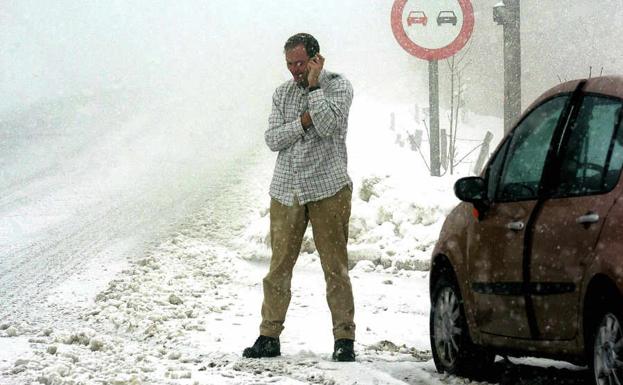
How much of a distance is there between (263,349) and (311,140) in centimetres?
128

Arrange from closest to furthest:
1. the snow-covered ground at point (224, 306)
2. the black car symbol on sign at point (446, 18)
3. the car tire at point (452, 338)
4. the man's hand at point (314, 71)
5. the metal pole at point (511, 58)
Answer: the car tire at point (452, 338)
the snow-covered ground at point (224, 306)
the man's hand at point (314, 71)
the metal pole at point (511, 58)
the black car symbol on sign at point (446, 18)

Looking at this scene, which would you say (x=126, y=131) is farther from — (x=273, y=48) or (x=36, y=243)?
(x=273, y=48)

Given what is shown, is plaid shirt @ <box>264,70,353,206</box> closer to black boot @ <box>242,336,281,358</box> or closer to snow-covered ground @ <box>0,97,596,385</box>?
black boot @ <box>242,336,281,358</box>

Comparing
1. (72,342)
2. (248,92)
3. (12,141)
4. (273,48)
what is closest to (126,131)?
(12,141)

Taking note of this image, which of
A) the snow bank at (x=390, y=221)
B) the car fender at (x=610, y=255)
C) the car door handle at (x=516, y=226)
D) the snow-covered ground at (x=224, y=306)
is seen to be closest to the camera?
the car fender at (x=610, y=255)

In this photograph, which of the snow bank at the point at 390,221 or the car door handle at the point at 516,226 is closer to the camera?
the car door handle at the point at 516,226

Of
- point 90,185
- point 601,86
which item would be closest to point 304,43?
point 601,86

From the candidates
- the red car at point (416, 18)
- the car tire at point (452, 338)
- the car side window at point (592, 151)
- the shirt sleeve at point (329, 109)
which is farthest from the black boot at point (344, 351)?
the red car at point (416, 18)

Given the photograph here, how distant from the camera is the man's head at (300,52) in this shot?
5945mm

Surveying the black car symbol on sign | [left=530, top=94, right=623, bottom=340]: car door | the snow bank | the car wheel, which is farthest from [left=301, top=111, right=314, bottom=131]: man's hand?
the black car symbol on sign

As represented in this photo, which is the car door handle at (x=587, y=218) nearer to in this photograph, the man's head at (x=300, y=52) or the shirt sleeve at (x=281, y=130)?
the shirt sleeve at (x=281, y=130)

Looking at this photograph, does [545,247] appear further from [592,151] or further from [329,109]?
[329,109]

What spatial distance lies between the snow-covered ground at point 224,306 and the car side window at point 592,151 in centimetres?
130

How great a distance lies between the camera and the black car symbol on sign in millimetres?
10302
